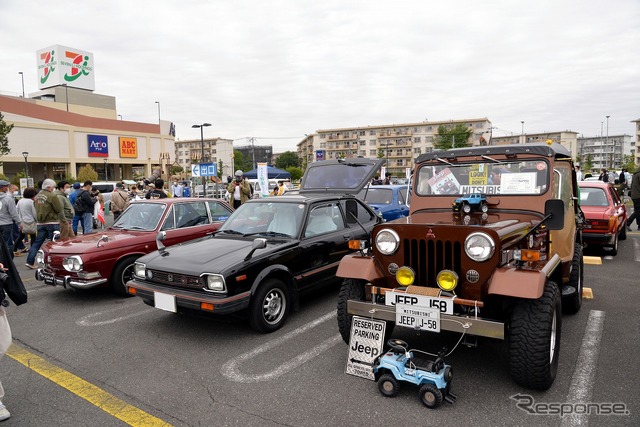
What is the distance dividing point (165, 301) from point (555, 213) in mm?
4013

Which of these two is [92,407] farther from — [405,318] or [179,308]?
[405,318]

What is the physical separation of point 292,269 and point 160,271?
60.1 inches

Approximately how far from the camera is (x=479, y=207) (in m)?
4.27

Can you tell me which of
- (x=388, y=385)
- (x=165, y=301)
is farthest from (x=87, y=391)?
(x=388, y=385)

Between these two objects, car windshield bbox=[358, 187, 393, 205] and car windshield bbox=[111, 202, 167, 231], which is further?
car windshield bbox=[358, 187, 393, 205]

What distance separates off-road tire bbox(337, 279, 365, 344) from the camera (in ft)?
12.6

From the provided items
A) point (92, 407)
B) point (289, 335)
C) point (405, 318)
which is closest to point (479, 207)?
point (405, 318)

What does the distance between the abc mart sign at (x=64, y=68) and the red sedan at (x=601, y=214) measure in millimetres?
A: 58320

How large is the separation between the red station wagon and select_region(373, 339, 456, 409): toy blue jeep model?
4.42m

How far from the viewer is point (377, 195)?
10.4 m

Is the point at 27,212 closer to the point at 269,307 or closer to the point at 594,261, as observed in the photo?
the point at 269,307

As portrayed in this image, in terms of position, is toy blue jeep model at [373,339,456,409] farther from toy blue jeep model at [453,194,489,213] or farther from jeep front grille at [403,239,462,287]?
toy blue jeep model at [453,194,489,213]

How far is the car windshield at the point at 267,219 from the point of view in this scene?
543cm

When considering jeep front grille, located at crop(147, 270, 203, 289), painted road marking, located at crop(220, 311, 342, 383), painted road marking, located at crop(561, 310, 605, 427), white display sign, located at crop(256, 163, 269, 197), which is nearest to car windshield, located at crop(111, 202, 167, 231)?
jeep front grille, located at crop(147, 270, 203, 289)
